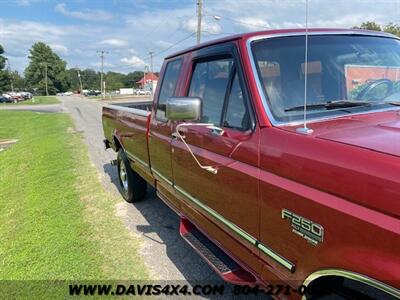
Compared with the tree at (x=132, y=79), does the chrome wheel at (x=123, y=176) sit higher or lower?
lower

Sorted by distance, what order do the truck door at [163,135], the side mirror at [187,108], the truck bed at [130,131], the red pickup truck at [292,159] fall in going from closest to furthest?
the red pickup truck at [292,159], the side mirror at [187,108], the truck door at [163,135], the truck bed at [130,131]

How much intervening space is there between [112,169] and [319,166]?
725 cm

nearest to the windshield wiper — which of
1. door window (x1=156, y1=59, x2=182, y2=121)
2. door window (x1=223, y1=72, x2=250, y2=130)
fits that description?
door window (x1=223, y1=72, x2=250, y2=130)

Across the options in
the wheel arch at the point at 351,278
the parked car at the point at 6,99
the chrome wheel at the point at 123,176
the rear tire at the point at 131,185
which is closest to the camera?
Result: the wheel arch at the point at 351,278

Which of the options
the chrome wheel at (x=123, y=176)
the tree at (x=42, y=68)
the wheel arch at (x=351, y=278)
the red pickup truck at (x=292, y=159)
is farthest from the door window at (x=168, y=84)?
the tree at (x=42, y=68)

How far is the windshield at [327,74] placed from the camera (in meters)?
2.66

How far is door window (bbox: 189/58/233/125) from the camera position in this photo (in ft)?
10.3

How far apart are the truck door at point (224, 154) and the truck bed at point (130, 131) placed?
1342 millimetres

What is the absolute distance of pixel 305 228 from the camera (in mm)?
2064

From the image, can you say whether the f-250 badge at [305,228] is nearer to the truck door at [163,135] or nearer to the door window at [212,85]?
the door window at [212,85]

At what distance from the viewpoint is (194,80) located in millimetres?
3764

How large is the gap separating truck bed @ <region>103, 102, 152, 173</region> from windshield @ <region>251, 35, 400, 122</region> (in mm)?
2389

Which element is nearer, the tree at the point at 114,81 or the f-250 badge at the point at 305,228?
the f-250 badge at the point at 305,228

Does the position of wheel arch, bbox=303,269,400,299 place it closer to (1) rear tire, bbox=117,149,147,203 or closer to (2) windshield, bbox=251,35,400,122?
(2) windshield, bbox=251,35,400,122
